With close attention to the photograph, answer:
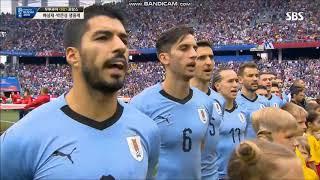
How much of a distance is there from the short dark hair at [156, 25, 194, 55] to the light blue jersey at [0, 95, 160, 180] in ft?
7.15

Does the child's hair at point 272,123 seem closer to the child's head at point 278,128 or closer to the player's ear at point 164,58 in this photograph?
the child's head at point 278,128

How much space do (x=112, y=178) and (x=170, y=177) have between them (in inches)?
82.5

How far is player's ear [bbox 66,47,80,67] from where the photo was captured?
277 cm

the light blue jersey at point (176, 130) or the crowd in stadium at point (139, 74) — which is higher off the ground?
the light blue jersey at point (176, 130)

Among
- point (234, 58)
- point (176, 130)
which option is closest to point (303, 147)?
point (176, 130)

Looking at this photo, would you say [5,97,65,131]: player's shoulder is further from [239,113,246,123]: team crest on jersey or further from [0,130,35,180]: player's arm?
[239,113,246,123]: team crest on jersey

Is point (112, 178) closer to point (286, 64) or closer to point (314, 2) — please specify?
point (286, 64)

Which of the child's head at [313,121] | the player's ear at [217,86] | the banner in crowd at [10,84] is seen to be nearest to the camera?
the child's head at [313,121]

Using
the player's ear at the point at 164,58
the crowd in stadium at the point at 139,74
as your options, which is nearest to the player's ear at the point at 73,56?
the player's ear at the point at 164,58

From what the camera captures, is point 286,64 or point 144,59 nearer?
point 286,64

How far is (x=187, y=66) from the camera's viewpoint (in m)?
4.77

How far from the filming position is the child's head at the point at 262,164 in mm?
2100

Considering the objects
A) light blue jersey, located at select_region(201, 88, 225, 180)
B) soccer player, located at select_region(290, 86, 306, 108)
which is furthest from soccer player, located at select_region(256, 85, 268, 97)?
light blue jersey, located at select_region(201, 88, 225, 180)

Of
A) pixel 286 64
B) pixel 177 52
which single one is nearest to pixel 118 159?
pixel 177 52
